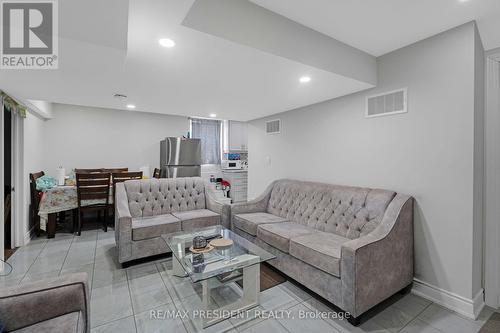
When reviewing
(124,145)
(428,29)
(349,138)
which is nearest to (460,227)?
(349,138)

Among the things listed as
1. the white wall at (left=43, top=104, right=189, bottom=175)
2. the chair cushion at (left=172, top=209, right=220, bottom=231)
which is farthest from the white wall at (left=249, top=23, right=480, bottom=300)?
the white wall at (left=43, top=104, right=189, bottom=175)

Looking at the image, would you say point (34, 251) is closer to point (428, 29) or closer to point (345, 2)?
point (345, 2)

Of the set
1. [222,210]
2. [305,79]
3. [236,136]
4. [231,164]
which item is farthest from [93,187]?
[236,136]

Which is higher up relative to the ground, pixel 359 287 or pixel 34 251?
pixel 359 287

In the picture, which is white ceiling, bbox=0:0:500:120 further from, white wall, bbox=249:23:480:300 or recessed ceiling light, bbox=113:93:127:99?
white wall, bbox=249:23:480:300

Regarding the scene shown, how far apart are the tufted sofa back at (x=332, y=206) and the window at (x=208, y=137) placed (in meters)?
3.35

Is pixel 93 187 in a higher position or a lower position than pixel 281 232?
higher

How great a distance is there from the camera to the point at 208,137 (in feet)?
21.5

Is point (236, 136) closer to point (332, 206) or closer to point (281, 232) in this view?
point (332, 206)

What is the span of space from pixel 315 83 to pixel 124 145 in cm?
468

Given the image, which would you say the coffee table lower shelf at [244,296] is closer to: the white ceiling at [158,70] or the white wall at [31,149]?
the white ceiling at [158,70]

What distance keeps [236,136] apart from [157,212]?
3958 millimetres

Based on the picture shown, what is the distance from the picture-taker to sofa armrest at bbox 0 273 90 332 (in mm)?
1139

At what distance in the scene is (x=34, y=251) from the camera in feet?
10.5
